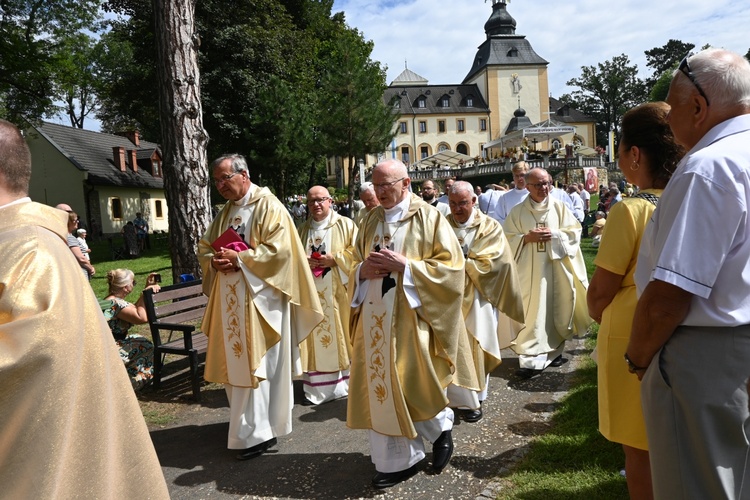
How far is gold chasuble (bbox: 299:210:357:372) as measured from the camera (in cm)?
597

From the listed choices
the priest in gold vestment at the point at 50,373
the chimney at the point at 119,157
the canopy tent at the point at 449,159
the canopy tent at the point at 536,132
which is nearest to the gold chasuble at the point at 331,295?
the priest in gold vestment at the point at 50,373

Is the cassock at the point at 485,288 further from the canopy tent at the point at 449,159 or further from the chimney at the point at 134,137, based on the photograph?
the canopy tent at the point at 449,159

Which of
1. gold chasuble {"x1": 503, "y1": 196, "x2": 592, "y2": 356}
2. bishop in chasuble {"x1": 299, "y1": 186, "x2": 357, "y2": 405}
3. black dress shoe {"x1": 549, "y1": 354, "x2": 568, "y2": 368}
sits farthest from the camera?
black dress shoe {"x1": 549, "y1": 354, "x2": 568, "y2": 368}

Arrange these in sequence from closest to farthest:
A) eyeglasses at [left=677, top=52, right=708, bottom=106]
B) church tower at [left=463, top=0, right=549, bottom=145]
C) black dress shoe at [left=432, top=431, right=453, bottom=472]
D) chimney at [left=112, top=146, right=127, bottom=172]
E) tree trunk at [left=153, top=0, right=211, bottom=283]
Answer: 1. eyeglasses at [left=677, top=52, right=708, bottom=106]
2. black dress shoe at [left=432, top=431, right=453, bottom=472]
3. tree trunk at [left=153, top=0, right=211, bottom=283]
4. chimney at [left=112, top=146, right=127, bottom=172]
5. church tower at [left=463, top=0, right=549, bottom=145]

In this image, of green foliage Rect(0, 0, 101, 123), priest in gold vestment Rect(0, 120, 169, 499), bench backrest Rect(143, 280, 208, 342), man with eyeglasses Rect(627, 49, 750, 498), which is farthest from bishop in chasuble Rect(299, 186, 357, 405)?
green foliage Rect(0, 0, 101, 123)

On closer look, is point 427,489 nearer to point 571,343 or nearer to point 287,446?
point 287,446

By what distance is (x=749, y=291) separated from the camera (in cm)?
175

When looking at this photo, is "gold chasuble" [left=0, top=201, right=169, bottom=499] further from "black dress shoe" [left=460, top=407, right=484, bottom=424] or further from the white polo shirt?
"black dress shoe" [left=460, top=407, right=484, bottom=424]

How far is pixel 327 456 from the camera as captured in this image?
14.2 ft

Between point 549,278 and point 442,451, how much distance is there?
3058mm

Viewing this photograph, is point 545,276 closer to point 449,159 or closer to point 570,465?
point 570,465

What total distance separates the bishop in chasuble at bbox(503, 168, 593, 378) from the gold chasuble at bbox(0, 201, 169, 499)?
15.8 ft

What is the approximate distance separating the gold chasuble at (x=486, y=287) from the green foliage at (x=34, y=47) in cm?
1645

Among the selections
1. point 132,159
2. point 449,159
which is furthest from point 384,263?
point 449,159
